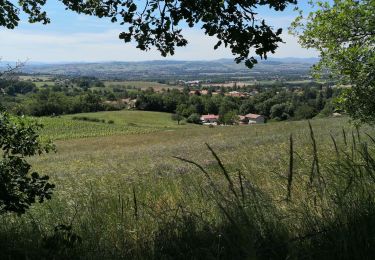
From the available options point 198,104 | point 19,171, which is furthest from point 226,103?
point 19,171

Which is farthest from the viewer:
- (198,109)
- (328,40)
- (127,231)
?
(198,109)

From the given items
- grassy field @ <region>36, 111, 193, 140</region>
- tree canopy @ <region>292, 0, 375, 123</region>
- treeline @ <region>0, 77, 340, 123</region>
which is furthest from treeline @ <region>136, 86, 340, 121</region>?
tree canopy @ <region>292, 0, 375, 123</region>

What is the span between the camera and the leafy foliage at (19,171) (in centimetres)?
325

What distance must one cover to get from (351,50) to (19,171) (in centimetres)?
1074

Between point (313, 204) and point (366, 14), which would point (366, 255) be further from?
point (366, 14)

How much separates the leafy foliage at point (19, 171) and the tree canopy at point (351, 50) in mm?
9200

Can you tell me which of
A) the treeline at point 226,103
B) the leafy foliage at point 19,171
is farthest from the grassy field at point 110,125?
the leafy foliage at point 19,171

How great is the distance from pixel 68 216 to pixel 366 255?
9.08 ft

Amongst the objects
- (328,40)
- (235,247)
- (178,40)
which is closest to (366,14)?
(328,40)

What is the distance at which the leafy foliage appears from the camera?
10.7ft

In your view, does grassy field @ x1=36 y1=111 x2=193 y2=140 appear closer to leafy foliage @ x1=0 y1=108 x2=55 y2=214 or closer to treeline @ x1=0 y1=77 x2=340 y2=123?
treeline @ x1=0 y1=77 x2=340 y2=123

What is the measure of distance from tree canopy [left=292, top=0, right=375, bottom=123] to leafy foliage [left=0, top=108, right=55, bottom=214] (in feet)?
30.2

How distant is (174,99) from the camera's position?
15550cm

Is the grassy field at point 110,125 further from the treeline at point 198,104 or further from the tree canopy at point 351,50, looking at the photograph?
the tree canopy at point 351,50
